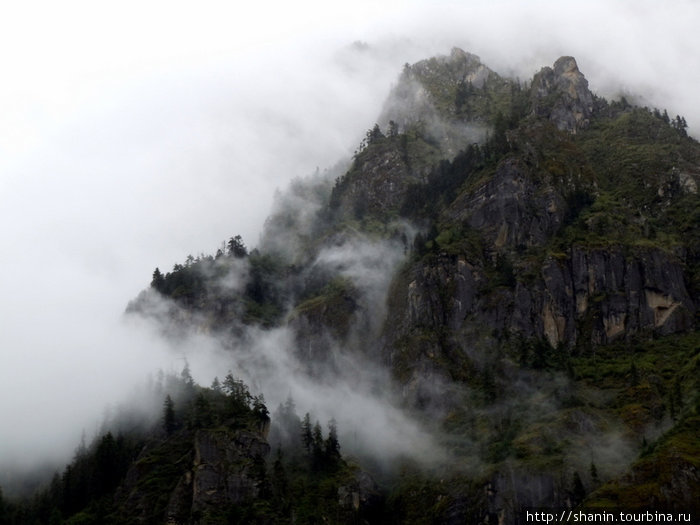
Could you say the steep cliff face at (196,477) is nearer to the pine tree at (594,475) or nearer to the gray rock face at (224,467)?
the gray rock face at (224,467)

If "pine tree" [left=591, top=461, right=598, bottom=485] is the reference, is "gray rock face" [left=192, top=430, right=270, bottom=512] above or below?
above

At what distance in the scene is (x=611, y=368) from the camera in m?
198

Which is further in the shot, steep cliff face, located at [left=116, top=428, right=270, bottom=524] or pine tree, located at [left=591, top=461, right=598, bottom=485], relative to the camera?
steep cliff face, located at [left=116, top=428, right=270, bottom=524]

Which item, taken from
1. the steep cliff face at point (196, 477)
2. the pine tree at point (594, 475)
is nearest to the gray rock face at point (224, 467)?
the steep cliff face at point (196, 477)

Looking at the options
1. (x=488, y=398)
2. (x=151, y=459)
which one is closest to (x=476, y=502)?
(x=488, y=398)

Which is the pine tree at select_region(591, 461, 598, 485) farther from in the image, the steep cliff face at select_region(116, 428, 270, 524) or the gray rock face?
the gray rock face

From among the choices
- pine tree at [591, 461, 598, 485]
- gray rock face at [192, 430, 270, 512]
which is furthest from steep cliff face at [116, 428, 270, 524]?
pine tree at [591, 461, 598, 485]

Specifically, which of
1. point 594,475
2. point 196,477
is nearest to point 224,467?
point 196,477

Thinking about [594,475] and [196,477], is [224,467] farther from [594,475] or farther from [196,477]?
[594,475]

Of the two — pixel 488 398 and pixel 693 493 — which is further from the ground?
pixel 488 398

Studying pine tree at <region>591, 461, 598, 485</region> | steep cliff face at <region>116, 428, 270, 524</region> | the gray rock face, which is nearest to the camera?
pine tree at <region>591, 461, 598, 485</region>

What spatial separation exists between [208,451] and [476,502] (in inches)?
2300

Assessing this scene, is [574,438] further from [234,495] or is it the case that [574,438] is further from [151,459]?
[151,459]

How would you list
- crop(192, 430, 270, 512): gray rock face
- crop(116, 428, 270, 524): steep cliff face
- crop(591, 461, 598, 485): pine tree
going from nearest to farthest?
crop(591, 461, 598, 485): pine tree < crop(116, 428, 270, 524): steep cliff face < crop(192, 430, 270, 512): gray rock face
